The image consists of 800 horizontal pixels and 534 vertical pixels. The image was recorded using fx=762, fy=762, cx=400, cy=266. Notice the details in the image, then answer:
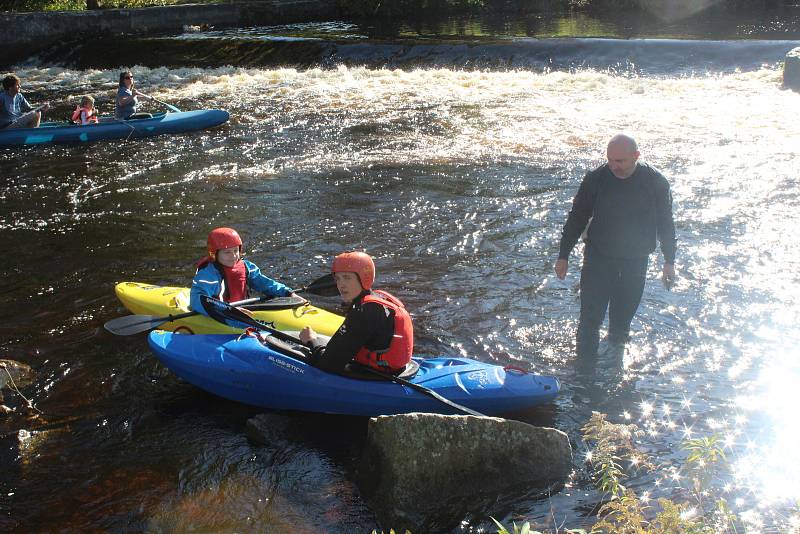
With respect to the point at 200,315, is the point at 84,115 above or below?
above

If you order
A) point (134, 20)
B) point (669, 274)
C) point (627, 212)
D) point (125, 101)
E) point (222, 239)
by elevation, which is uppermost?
point (134, 20)

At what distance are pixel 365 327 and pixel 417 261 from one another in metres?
3.18

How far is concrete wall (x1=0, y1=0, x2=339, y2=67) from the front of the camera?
2300 centimetres

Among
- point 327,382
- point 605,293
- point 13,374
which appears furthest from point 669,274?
point 13,374

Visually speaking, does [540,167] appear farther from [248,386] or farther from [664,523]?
[664,523]

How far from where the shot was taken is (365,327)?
4746 mm

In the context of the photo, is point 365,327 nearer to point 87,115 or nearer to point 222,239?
point 222,239

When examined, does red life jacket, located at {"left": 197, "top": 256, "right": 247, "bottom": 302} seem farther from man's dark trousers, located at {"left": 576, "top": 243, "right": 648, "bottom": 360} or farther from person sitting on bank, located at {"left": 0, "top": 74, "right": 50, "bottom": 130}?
person sitting on bank, located at {"left": 0, "top": 74, "right": 50, "bottom": 130}

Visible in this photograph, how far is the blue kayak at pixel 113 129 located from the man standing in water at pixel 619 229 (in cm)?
956

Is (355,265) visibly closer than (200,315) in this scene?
Yes

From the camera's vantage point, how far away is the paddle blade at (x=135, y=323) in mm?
5906

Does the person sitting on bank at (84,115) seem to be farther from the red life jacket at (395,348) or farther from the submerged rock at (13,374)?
the red life jacket at (395,348)

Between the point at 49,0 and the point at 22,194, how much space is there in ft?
63.7

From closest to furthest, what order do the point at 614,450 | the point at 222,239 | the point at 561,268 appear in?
the point at 614,450 < the point at 561,268 < the point at 222,239
